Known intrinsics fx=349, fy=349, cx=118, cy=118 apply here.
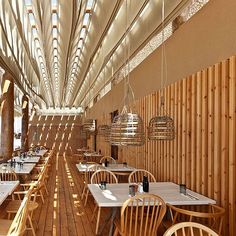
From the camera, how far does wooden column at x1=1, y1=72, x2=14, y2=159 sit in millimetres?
9305

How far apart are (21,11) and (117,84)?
5453 millimetres

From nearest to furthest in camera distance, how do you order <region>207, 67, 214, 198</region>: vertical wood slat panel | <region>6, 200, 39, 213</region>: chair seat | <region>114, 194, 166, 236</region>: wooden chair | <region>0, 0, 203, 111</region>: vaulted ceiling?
<region>114, 194, 166, 236</region>: wooden chair
<region>207, 67, 214, 198</region>: vertical wood slat panel
<region>6, 200, 39, 213</region>: chair seat
<region>0, 0, 203, 111</region>: vaulted ceiling

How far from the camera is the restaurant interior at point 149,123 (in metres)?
3.81

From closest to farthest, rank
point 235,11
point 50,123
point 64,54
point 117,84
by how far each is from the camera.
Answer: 1. point 235,11
2. point 64,54
3. point 117,84
4. point 50,123

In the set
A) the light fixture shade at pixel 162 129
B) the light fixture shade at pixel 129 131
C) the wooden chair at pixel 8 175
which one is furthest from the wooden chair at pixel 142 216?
the wooden chair at pixel 8 175

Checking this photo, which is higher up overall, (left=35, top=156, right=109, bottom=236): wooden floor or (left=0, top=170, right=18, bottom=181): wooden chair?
(left=0, top=170, right=18, bottom=181): wooden chair

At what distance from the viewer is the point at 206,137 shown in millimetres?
4453

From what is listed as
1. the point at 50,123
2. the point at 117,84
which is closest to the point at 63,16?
the point at 117,84

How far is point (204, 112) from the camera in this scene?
178 inches

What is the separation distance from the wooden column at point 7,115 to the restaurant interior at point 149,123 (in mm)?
29

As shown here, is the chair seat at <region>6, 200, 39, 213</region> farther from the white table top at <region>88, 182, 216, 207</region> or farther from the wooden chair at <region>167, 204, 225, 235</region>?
the wooden chair at <region>167, 204, 225, 235</region>

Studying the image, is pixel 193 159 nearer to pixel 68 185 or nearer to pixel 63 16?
pixel 63 16

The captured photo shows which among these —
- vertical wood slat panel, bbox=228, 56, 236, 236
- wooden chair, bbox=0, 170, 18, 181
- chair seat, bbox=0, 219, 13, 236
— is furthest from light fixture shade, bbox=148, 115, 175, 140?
wooden chair, bbox=0, 170, 18, 181

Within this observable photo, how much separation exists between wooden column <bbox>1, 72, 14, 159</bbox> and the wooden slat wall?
15.8ft
